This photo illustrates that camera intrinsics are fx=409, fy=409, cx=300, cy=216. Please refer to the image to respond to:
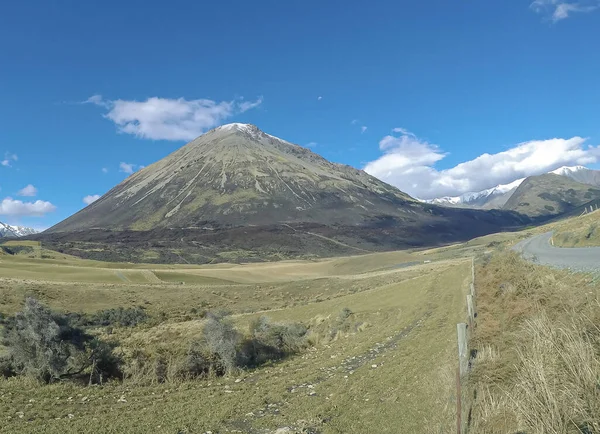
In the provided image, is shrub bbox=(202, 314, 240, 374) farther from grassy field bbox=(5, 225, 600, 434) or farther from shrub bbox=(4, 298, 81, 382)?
shrub bbox=(4, 298, 81, 382)

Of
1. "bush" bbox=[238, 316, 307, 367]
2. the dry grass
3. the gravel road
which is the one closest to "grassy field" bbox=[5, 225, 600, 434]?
the dry grass

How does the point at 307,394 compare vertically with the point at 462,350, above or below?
below

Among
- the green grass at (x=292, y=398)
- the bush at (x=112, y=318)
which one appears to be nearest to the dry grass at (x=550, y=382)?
the green grass at (x=292, y=398)

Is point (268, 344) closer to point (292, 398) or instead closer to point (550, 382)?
point (292, 398)

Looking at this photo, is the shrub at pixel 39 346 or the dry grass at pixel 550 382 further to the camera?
the shrub at pixel 39 346

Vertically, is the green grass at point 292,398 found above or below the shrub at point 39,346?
below

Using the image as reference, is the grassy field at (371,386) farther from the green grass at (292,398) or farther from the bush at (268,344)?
the bush at (268,344)

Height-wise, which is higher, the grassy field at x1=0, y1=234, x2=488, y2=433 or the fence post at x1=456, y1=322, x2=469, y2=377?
the fence post at x1=456, y1=322, x2=469, y2=377

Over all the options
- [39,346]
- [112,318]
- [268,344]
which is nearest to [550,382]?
[39,346]

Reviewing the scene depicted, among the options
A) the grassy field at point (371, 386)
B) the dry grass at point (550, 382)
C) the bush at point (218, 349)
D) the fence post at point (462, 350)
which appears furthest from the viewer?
the bush at point (218, 349)

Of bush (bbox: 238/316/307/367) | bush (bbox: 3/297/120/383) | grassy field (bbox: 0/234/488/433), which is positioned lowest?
bush (bbox: 238/316/307/367)

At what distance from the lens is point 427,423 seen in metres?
7.92

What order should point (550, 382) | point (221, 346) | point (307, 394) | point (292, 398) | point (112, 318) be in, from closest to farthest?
point (550, 382) → point (292, 398) → point (307, 394) → point (221, 346) → point (112, 318)

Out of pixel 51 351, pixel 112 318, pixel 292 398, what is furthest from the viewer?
pixel 112 318
